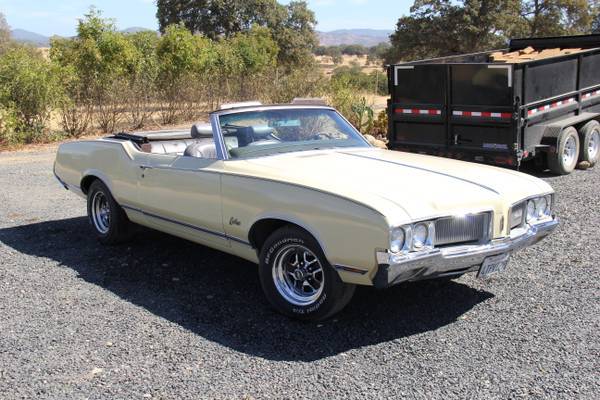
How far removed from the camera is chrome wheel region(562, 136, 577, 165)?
32.6ft

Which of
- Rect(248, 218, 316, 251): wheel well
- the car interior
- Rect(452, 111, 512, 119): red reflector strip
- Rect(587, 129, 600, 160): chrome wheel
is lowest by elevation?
Rect(587, 129, 600, 160): chrome wheel

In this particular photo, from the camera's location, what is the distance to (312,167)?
4.79 metres

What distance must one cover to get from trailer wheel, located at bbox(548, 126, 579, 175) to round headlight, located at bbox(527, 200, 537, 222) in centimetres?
529

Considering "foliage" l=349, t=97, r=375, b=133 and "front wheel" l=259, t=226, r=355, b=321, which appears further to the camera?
"foliage" l=349, t=97, r=375, b=133

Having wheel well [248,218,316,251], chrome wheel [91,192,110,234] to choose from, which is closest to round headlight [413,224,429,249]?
Answer: wheel well [248,218,316,251]

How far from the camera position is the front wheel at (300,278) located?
4.26 metres

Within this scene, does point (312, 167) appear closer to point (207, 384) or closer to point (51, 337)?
point (207, 384)

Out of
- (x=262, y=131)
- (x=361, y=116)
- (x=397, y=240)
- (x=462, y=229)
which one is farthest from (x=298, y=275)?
(x=361, y=116)

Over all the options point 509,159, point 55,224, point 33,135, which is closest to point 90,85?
point 33,135

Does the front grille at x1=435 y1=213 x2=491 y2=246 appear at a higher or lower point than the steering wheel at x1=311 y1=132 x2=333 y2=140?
lower

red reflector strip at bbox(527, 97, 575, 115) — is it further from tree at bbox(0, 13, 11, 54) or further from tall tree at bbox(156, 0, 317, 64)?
tree at bbox(0, 13, 11, 54)

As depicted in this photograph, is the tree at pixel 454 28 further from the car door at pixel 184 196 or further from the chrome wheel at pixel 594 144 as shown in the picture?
the car door at pixel 184 196

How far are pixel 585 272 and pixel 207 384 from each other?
3364mm

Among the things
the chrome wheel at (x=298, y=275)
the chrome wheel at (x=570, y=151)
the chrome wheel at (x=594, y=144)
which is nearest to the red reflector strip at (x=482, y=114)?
the chrome wheel at (x=570, y=151)
